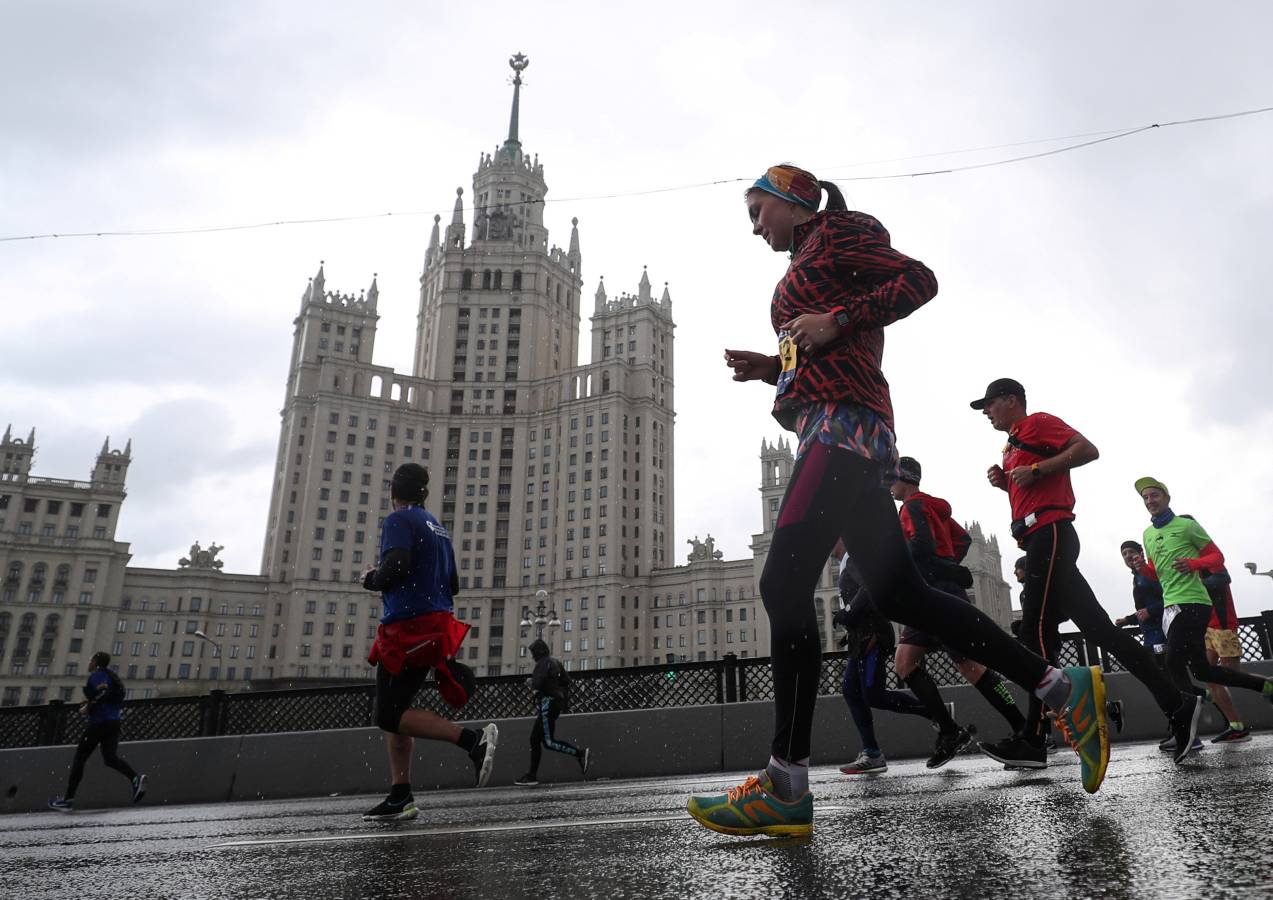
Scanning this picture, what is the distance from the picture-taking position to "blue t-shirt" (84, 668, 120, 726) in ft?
29.2

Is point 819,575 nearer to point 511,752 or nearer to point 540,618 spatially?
point 511,752

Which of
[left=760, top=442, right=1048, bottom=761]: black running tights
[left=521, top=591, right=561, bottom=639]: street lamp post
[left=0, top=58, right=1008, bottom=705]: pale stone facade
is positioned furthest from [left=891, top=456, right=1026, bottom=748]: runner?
[left=0, top=58, right=1008, bottom=705]: pale stone facade

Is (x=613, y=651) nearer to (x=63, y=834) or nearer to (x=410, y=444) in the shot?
(x=410, y=444)

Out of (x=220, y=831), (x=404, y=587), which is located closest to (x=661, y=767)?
(x=404, y=587)

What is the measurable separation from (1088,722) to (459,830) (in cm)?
220

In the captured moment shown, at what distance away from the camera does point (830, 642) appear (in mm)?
87812

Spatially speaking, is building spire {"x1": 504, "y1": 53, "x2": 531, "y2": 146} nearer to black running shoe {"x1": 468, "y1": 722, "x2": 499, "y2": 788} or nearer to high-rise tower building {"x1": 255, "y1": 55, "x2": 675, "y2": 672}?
high-rise tower building {"x1": 255, "y1": 55, "x2": 675, "y2": 672}

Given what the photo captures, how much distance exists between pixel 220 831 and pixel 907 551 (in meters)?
3.29

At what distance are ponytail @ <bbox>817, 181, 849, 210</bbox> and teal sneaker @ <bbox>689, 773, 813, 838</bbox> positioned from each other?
203 cm

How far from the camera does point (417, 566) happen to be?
4.74m

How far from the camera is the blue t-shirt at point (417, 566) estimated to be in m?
4.66

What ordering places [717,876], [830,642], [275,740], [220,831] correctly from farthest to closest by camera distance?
[830,642], [275,740], [220,831], [717,876]

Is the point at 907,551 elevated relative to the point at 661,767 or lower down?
elevated

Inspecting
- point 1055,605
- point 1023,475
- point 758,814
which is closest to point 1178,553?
point 1055,605
